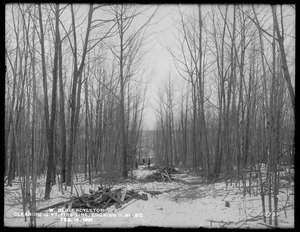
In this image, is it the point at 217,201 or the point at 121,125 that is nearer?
the point at 217,201

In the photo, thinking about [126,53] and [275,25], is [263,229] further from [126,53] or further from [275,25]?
[126,53]

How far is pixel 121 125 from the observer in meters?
12.0

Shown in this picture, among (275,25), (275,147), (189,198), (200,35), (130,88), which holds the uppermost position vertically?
(200,35)

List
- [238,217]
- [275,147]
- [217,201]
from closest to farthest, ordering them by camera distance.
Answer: [275,147]
[238,217]
[217,201]

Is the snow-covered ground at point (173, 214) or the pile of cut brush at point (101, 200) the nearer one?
the snow-covered ground at point (173, 214)

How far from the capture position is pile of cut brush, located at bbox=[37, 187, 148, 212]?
5.82 metres

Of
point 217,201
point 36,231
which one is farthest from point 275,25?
point 36,231

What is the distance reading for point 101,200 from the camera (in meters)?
6.21

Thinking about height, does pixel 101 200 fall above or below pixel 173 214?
above

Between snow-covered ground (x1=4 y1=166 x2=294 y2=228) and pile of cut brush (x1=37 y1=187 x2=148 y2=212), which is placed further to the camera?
pile of cut brush (x1=37 y1=187 x2=148 y2=212)

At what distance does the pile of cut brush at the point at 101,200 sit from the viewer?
19.1ft

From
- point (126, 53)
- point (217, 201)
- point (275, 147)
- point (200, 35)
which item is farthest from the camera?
point (126, 53)

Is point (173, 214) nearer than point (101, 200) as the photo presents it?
Yes

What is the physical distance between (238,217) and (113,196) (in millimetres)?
3245
